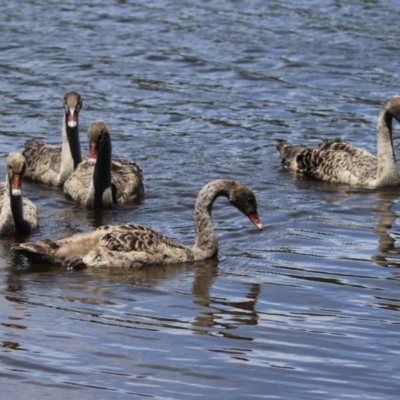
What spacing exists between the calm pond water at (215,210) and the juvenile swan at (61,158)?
0.92 ft

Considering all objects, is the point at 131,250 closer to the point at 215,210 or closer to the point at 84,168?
the point at 215,210

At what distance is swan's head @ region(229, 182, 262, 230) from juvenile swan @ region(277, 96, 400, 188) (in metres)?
3.64

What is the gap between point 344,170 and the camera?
1492 centimetres

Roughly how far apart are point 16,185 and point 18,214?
13.1 inches

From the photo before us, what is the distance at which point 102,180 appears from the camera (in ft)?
45.2

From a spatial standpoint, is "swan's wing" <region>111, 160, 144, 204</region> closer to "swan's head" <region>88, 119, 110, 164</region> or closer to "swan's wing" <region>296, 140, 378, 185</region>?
"swan's head" <region>88, 119, 110, 164</region>

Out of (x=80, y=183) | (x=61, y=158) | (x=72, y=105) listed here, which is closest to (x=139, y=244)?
(x=80, y=183)

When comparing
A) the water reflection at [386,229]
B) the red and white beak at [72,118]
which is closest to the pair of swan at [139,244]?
the water reflection at [386,229]

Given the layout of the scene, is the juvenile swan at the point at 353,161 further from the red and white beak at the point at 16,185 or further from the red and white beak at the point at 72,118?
the red and white beak at the point at 16,185

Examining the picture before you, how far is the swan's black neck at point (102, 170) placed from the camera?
13.7 metres

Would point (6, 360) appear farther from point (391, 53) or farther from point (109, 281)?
point (391, 53)

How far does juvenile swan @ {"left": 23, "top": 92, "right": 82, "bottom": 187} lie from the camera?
48.1ft

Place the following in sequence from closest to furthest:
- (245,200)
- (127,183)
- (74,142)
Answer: (245,200) → (127,183) → (74,142)

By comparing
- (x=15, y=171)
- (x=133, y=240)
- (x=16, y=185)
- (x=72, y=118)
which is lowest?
(x=133, y=240)
